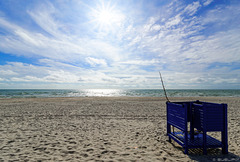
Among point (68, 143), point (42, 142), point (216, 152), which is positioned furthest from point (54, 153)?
point (216, 152)

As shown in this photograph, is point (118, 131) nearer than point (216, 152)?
No

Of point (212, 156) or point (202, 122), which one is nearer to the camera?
point (212, 156)

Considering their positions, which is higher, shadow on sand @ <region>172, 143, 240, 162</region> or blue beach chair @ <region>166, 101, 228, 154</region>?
blue beach chair @ <region>166, 101, 228, 154</region>

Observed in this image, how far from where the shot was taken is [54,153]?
4.46 m

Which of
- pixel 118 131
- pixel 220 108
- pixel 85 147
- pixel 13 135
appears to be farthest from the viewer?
pixel 118 131

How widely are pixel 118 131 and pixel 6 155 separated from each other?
445cm

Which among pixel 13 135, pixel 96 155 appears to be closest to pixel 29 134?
pixel 13 135

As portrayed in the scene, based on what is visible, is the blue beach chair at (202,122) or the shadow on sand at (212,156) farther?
the blue beach chair at (202,122)

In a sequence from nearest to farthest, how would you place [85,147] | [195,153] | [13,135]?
1. [195,153]
2. [85,147]
3. [13,135]

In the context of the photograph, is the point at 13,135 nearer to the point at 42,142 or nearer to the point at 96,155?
the point at 42,142

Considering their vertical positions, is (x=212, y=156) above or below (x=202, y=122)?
below

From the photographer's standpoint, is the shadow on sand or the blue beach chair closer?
the shadow on sand

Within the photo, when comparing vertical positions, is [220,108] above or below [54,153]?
above

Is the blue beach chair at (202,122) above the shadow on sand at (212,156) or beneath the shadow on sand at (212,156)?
above
